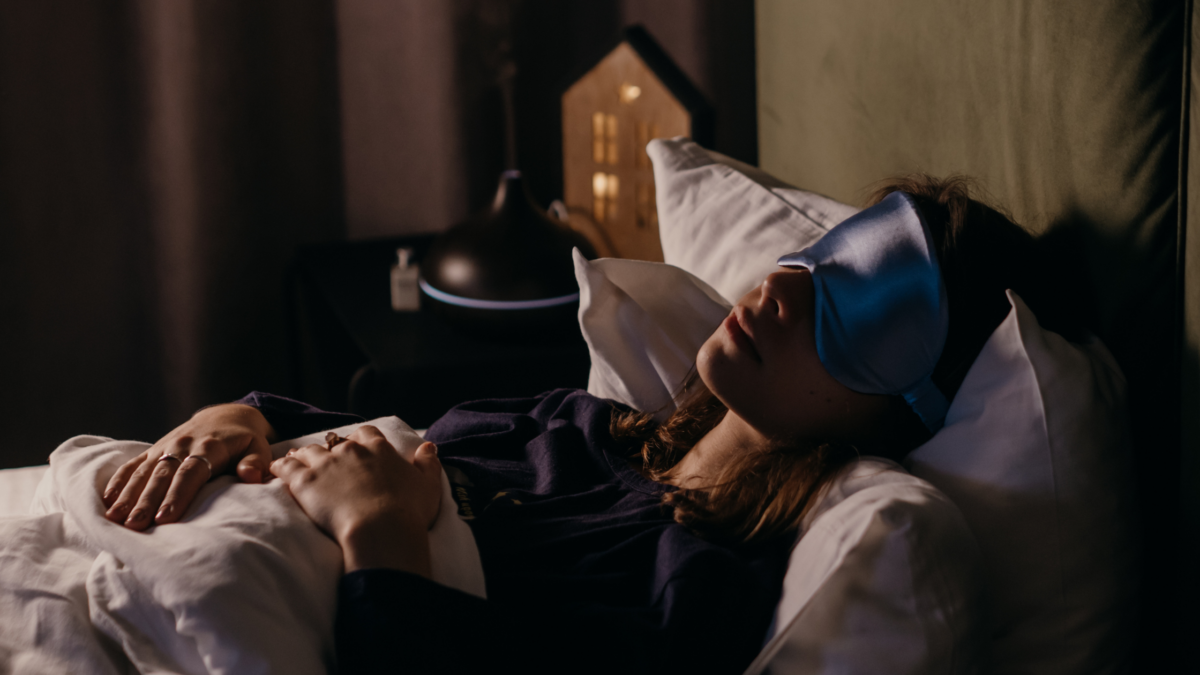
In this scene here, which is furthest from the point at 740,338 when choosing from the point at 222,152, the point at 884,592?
the point at 222,152

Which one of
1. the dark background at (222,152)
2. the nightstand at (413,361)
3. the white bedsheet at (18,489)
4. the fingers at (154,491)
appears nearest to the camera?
the fingers at (154,491)

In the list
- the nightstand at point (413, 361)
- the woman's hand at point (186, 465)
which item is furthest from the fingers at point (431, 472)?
the nightstand at point (413, 361)

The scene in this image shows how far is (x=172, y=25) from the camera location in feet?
6.20

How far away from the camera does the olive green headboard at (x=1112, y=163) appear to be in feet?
2.53

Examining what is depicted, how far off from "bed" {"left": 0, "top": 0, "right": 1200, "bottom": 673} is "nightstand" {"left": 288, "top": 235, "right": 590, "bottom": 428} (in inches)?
16.4

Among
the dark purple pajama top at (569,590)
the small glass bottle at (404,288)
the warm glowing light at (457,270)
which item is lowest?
the dark purple pajama top at (569,590)

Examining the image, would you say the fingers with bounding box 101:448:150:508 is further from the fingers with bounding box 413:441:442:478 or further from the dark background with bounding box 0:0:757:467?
the dark background with bounding box 0:0:757:467

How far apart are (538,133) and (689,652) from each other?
1.59 metres

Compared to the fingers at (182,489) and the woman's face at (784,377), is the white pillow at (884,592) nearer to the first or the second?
the woman's face at (784,377)

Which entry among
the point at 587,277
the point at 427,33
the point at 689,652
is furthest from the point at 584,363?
the point at 427,33

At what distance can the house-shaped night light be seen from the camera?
1.55m

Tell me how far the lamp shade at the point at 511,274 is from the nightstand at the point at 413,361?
0.04 meters

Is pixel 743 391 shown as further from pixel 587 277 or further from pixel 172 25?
pixel 172 25

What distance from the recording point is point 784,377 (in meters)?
0.90
